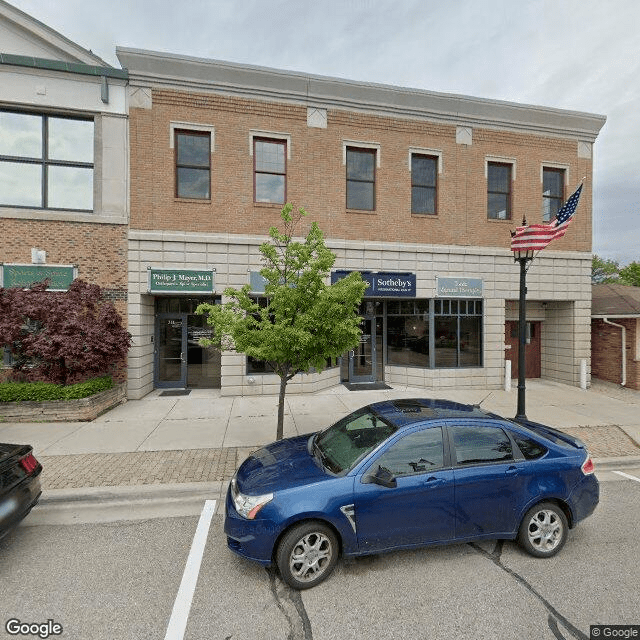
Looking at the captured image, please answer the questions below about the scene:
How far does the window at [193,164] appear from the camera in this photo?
407 inches

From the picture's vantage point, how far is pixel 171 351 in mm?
11398

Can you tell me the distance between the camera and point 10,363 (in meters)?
9.37

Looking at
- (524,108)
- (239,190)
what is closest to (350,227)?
(239,190)

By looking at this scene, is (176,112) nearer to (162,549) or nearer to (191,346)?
(191,346)

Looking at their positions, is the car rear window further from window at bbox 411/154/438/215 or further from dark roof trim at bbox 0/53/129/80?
dark roof trim at bbox 0/53/129/80

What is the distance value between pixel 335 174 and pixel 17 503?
1048 centimetres

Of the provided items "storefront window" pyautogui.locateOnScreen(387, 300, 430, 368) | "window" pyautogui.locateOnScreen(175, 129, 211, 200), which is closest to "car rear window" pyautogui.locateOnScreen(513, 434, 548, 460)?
"storefront window" pyautogui.locateOnScreen(387, 300, 430, 368)

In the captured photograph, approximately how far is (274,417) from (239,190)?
6.67 metres

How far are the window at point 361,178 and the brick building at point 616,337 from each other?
9.08m

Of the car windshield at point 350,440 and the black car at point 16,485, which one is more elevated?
the car windshield at point 350,440

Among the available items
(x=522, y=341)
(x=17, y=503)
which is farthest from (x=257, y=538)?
(x=522, y=341)

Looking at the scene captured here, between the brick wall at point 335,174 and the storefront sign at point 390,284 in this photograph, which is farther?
the storefront sign at point 390,284

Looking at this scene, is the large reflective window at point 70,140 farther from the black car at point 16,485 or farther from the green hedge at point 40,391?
the black car at point 16,485

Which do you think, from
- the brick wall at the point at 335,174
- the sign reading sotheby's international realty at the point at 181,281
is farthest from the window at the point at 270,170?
the sign reading sotheby's international realty at the point at 181,281
